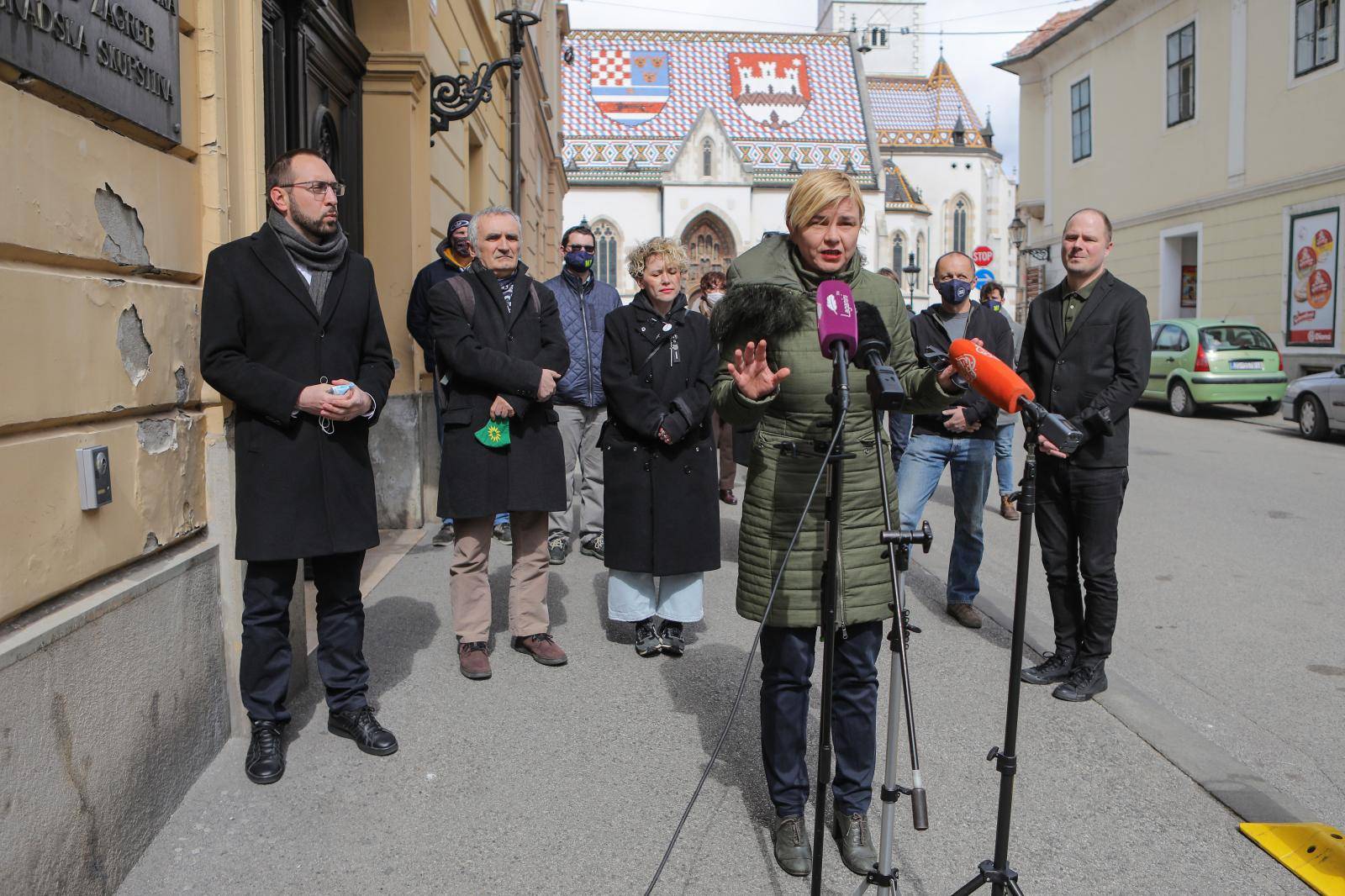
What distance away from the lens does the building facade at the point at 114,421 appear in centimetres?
275

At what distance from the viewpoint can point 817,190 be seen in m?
3.15

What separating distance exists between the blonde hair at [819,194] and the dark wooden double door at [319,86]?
356 cm

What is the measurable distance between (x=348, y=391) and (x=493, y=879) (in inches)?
65.6

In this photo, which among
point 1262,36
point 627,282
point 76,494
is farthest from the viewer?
point 627,282

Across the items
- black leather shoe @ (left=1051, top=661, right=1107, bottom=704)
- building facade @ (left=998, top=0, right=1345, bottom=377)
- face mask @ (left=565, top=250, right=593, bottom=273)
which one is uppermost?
building facade @ (left=998, top=0, right=1345, bottom=377)

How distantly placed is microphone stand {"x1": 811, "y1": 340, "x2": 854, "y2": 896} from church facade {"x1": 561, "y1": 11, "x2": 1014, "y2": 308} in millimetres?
54794

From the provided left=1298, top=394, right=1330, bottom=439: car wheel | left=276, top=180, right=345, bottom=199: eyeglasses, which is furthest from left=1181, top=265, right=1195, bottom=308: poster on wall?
left=276, top=180, right=345, bottom=199: eyeglasses

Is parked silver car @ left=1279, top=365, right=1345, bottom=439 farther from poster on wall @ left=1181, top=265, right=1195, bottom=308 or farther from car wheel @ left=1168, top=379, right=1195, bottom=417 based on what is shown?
poster on wall @ left=1181, top=265, right=1195, bottom=308

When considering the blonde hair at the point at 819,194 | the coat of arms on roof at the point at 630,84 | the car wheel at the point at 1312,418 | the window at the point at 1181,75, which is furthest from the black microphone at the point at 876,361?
the coat of arms on roof at the point at 630,84

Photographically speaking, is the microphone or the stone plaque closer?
the microphone

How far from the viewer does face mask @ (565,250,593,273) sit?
708cm

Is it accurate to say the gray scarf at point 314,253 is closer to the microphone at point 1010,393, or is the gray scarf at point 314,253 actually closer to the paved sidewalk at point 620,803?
the paved sidewalk at point 620,803

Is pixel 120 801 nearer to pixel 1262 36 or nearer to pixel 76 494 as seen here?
pixel 76 494

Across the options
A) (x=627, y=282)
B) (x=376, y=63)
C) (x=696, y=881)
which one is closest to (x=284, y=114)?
(x=376, y=63)
